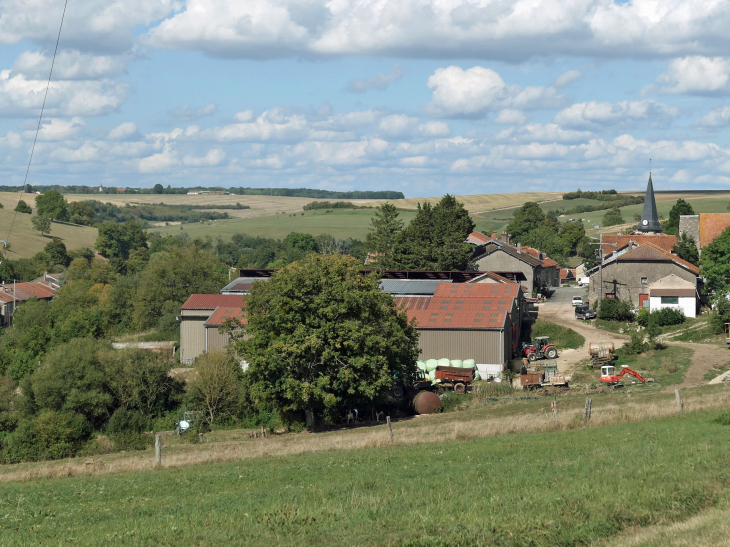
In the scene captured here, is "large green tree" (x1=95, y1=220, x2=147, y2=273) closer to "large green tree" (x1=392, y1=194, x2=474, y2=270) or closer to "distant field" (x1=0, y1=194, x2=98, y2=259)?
"distant field" (x1=0, y1=194, x2=98, y2=259)

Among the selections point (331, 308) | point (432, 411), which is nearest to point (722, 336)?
point (432, 411)

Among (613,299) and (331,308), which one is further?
(613,299)

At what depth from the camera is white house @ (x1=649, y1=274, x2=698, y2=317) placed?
2490 inches

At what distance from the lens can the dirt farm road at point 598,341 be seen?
4407cm

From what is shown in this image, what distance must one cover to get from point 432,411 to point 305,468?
73.2 ft

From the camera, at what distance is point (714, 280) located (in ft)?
198

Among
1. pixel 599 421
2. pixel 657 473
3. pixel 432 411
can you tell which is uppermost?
pixel 657 473

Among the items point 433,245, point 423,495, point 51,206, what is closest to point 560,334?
point 433,245

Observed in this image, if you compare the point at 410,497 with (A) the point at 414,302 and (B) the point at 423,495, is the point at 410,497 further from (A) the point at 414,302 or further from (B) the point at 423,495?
(A) the point at 414,302

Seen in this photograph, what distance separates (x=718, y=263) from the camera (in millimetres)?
58844

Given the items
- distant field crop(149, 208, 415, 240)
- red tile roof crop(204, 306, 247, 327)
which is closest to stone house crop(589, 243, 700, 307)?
red tile roof crop(204, 306, 247, 327)

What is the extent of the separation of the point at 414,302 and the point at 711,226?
3795cm

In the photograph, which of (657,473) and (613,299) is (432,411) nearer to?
(657,473)

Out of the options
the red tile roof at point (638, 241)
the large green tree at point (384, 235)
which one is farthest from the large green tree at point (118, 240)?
the red tile roof at point (638, 241)
